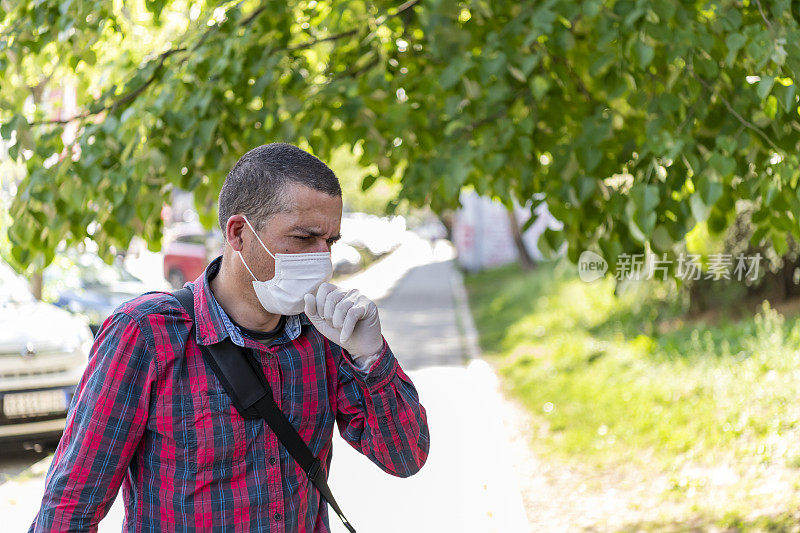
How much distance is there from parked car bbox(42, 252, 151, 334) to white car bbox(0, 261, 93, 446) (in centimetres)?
235

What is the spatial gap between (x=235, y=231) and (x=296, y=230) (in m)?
0.17

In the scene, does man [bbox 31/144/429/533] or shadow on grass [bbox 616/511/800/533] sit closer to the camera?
man [bbox 31/144/429/533]

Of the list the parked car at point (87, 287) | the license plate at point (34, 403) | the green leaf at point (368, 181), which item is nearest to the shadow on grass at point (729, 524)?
the green leaf at point (368, 181)

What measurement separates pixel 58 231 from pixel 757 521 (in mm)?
4236

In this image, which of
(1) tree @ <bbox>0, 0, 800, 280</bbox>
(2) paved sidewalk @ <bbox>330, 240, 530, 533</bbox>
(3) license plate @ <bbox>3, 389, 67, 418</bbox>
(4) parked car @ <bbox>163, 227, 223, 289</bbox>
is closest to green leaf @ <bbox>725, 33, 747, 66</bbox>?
(1) tree @ <bbox>0, 0, 800, 280</bbox>

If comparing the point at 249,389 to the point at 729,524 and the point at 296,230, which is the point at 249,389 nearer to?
the point at 296,230

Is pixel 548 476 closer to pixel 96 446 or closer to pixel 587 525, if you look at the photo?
pixel 587 525

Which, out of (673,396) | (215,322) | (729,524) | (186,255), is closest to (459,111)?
(215,322)

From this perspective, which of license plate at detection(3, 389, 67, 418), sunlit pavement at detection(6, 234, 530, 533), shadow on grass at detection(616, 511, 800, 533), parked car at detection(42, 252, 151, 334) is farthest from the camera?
parked car at detection(42, 252, 151, 334)

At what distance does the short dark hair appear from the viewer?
198 centimetres

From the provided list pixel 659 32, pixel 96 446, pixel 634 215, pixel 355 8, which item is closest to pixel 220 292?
pixel 96 446

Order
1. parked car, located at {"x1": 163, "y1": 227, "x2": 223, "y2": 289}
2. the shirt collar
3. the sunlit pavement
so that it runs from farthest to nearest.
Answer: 1. parked car, located at {"x1": 163, "y1": 227, "x2": 223, "y2": 289}
2. the sunlit pavement
3. the shirt collar

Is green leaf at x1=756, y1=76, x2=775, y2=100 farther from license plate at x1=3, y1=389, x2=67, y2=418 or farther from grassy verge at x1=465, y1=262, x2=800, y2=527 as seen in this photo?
license plate at x1=3, y1=389, x2=67, y2=418

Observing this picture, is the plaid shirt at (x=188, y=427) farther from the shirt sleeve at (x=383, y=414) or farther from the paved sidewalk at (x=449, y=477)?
the paved sidewalk at (x=449, y=477)
